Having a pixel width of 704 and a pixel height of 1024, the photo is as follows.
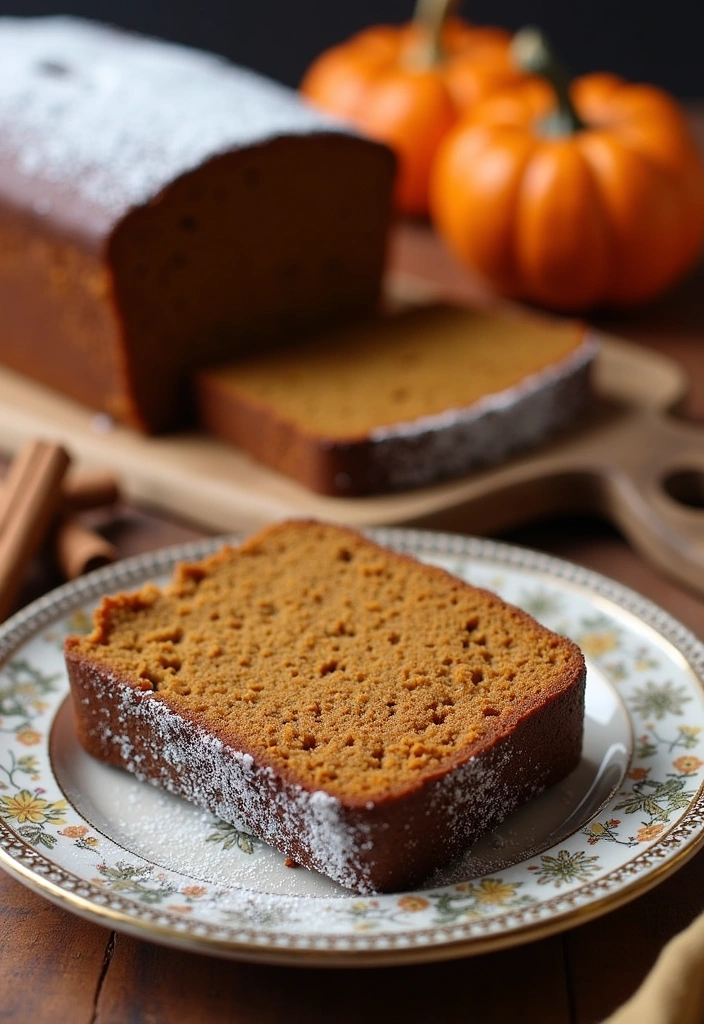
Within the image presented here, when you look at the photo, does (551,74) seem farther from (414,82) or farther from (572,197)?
(414,82)

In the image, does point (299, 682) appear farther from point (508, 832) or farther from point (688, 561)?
point (688, 561)

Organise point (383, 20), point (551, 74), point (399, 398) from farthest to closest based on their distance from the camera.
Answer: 1. point (383, 20)
2. point (551, 74)
3. point (399, 398)

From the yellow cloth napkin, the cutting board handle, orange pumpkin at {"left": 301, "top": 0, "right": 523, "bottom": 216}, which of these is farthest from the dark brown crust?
orange pumpkin at {"left": 301, "top": 0, "right": 523, "bottom": 216}

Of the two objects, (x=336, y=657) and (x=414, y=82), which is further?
(x=414, y=82)

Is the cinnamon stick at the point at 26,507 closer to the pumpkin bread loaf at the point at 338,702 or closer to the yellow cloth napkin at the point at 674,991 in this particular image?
the pumpkin bread loaf at the point at 338,702

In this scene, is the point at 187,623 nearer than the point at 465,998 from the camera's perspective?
No

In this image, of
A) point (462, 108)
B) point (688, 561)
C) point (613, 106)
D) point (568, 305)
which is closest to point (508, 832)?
point (688, 561)

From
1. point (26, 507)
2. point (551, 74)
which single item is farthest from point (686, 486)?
point (26, 507)
